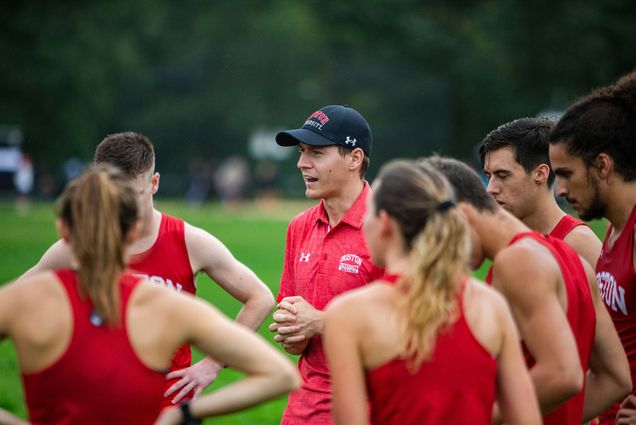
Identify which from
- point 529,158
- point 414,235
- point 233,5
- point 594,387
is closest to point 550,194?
point 529,158

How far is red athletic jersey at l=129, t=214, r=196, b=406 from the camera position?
556 centimetres

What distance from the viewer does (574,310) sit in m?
4.03

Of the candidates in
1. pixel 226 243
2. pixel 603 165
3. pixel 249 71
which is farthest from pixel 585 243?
pixel 249 71

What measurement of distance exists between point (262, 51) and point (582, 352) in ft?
196

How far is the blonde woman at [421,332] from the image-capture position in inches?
133

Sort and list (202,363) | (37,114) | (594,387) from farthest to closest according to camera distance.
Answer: (37,114) < (202,363) < (594,387)

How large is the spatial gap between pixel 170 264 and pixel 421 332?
2.59 m

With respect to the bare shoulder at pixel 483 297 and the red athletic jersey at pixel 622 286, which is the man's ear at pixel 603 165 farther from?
the bare shoulder at pixel 483 297

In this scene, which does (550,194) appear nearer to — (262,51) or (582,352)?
(582,352)

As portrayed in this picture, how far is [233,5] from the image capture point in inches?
2542

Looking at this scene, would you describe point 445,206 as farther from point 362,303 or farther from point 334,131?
point 334,131

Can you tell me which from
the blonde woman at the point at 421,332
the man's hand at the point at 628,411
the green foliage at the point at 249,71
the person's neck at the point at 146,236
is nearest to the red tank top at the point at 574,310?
the man's hand at the point at 628,411

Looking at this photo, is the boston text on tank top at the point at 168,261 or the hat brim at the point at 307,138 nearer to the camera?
the boston text on tank top at the point at 168,261

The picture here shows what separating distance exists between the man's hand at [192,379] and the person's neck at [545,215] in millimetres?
2110
